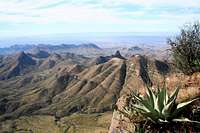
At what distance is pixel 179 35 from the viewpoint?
25.1 m

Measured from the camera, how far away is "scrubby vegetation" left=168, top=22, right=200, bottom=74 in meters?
21.0

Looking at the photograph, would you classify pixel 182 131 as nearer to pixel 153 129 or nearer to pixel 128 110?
pixel 153 129

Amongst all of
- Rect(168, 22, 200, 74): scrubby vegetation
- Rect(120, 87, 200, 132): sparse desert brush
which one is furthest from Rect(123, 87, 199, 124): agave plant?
Rect(168, 22, 200, 74): scrubby vegetation

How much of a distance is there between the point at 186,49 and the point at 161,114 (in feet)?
40.7

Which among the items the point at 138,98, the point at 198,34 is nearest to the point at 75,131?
the point at 198,34

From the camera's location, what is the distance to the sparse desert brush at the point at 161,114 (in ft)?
35.5

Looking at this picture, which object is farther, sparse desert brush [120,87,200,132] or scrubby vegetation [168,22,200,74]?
scrubby vegetation [168,22,200,74]

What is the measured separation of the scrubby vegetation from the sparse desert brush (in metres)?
8.32

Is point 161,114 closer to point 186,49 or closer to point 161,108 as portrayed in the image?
point 161,108

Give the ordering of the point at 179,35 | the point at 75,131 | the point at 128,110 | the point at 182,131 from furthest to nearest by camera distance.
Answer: the point at 75,131 < the point at 179,35 < the point at 128,110 < the point at 182,131

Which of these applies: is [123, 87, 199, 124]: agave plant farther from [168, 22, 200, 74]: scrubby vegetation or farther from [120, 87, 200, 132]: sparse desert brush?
[168, 22, 200, 74]: scrubby vegetation

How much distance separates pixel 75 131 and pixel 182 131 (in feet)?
620

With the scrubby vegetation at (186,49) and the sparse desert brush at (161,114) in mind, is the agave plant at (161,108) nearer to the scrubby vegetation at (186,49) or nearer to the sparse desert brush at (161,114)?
the sparse desert brush at (161,114)

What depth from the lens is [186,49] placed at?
22.6 m
